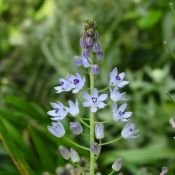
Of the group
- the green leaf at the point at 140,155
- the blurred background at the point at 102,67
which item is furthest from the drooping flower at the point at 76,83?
the green leaf at the point at 140,155

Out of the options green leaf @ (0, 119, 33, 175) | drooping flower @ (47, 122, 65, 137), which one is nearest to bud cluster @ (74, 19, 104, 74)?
drooping flower @ (47, 122, 65, 137)

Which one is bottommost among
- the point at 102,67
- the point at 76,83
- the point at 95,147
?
the point at 95,147

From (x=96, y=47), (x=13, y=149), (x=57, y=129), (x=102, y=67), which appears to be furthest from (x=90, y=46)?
(x=102, y=67)

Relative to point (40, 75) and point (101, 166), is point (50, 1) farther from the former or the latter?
point (101, 166)

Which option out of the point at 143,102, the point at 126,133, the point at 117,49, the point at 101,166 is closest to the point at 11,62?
the point at 117,49

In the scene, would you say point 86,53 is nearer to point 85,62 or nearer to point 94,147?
point 85,62

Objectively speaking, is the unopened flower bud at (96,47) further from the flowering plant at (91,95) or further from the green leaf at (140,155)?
the green leaf at (140,155)

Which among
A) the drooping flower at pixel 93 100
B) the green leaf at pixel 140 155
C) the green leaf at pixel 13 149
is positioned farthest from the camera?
the green leaf at pixel 140 155

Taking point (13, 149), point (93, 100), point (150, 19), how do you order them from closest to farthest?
point (93, 100)
point (13, 149)
point (150, 19)
